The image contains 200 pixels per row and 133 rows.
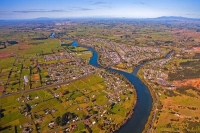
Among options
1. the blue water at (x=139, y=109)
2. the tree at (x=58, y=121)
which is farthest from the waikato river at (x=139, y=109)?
the tree at (x=58, y=121)

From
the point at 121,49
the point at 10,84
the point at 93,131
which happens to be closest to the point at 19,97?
the point at 10,84

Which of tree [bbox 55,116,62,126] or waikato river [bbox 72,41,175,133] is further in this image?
tree [bbox 55,116,62,126]

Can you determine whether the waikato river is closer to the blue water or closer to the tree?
A: the blue water

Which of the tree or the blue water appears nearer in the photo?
the blue water

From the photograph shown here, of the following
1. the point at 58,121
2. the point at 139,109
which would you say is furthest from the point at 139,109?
the point at 58,121

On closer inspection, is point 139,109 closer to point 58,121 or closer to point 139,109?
point 139,109

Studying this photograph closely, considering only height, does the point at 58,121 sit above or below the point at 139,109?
above

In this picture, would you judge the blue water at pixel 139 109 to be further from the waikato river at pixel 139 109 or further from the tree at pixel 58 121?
the tree at pixel 58 121

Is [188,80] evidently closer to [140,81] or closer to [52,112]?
[140,81]

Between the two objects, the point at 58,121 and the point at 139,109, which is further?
the point at 139,109

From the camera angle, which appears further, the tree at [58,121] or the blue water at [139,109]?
the tree at [58,121]

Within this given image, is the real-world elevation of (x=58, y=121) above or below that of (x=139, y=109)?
above

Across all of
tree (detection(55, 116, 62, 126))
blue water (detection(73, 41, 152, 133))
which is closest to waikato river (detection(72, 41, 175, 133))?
blue water (detection(73, 41, 152, 133))
